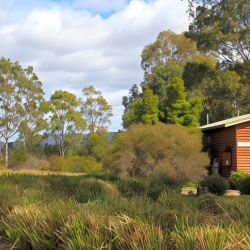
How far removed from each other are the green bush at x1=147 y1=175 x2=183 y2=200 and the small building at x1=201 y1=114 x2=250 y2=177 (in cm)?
1735

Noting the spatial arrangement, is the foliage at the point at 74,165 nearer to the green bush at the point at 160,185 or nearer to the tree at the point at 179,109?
the tree at the point at 179,109

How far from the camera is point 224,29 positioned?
29969mm

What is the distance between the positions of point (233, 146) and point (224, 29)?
6.92 metres

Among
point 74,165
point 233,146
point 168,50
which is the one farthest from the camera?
point 168,50

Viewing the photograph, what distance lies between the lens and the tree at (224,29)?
2864 cm

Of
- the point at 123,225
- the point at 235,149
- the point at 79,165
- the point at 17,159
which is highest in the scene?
the point at 235,149

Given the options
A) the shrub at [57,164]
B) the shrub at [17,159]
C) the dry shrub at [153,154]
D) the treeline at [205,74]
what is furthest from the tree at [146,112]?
the shrub at [17,159]

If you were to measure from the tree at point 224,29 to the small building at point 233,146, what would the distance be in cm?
404

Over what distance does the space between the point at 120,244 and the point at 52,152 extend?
154 feet

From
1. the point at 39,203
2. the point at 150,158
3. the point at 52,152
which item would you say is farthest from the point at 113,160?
the point at 52,152

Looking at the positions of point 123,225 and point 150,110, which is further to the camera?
point 150,110

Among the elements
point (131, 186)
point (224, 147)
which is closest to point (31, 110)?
point (224, 147)

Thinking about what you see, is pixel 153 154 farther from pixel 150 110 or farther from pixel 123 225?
pixel 123 225

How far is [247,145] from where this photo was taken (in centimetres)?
2986
